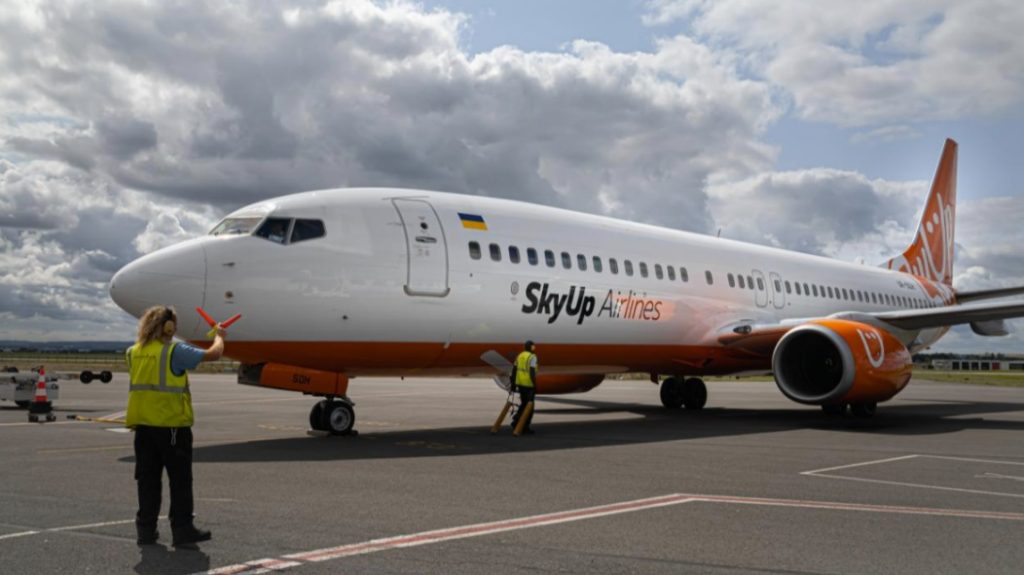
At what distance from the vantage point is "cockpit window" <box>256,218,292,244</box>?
12.2 m

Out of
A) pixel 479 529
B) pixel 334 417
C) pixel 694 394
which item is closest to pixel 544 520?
pixel 479 529

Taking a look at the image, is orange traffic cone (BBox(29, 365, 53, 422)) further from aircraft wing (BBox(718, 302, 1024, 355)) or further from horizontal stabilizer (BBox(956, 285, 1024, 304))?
horizontal stabilizer (BBox(956, 285, 1024, 304))

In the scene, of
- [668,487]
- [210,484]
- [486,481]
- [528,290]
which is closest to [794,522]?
[668,487]

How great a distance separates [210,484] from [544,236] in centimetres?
831

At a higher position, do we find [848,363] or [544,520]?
[848,363]

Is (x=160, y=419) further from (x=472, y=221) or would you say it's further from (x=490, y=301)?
(x=472, y=221)

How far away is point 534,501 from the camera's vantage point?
24.3 ft

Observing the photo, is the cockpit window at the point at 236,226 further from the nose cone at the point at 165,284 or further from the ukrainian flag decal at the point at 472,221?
the ukrainian flag decal at the point at 472,221

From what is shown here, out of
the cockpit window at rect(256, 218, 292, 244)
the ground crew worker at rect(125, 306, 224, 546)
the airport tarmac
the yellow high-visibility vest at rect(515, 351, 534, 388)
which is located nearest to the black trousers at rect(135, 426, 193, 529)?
the ground crew worker at rect(125, 306, 224, 546)

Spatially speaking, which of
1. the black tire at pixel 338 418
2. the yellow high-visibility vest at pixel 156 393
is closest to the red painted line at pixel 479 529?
the yellow high-visibility vest at pixel 156 393

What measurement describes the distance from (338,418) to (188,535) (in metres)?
7.38

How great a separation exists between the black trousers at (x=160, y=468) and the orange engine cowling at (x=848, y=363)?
12.5 meters

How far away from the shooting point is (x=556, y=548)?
5.61 metres

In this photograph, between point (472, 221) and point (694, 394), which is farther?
point (694, 394)
